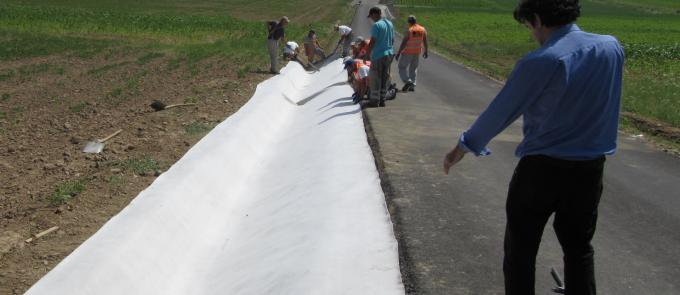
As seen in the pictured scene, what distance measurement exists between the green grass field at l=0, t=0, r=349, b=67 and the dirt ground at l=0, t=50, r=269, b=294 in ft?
6.53

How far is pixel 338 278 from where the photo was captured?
4113 millimetres

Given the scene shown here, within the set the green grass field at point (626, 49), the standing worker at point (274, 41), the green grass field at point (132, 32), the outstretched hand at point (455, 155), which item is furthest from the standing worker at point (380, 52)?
the green grass field at point (132, 32)

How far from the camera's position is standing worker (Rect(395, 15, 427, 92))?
1255cm

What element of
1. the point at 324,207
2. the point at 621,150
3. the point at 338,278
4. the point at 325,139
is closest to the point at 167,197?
the point at 324,207

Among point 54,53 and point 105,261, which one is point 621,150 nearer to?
point 105,261

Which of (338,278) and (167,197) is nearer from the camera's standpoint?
(338,278)

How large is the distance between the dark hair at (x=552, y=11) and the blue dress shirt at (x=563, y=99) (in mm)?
43

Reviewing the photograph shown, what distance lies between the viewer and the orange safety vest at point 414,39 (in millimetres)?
12539

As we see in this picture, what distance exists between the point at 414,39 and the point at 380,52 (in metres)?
2.15

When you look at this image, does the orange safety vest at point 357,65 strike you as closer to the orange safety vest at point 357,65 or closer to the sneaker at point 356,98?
the orange safety vest at point 357,65

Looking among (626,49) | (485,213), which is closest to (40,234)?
(485,213)

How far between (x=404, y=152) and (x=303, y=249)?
134 inches

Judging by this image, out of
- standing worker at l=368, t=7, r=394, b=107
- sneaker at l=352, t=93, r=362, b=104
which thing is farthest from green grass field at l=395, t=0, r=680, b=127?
sneaker at l=352, t=93, r=362, b=104

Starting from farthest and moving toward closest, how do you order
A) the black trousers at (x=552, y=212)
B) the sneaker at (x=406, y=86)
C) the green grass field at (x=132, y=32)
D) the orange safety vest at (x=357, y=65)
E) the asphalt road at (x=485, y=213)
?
the green grass field at (x=132, y=32) → the sneaker at (x=406, y=86) → the orange safety vest at (x=357, y=65) → the asphalt road at (x=485, y=213) → the black trousers at (x=552, y=212)
